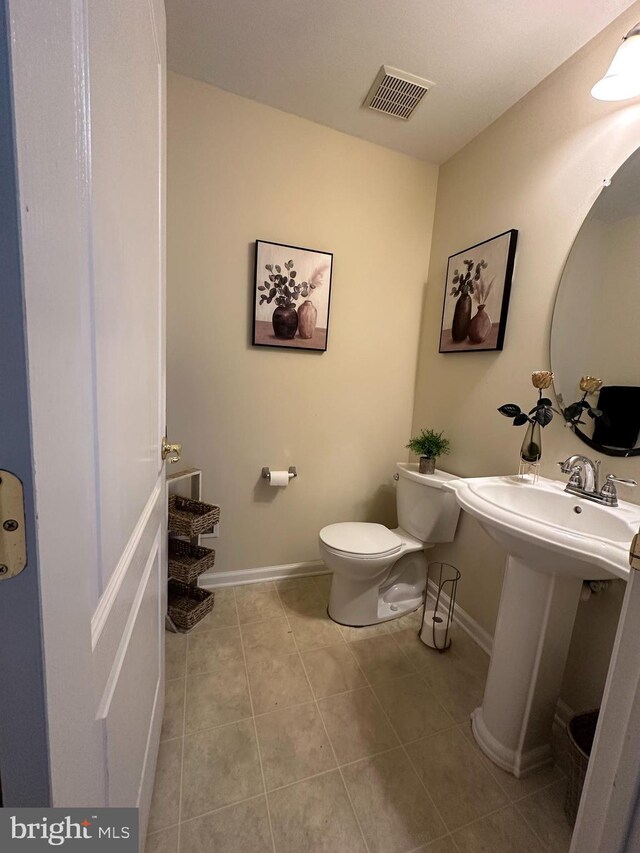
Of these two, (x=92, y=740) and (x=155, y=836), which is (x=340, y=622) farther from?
(x=92, y=740)

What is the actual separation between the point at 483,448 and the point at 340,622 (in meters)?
1.11

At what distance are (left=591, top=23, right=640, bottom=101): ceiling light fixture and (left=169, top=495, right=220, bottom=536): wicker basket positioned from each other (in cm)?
210

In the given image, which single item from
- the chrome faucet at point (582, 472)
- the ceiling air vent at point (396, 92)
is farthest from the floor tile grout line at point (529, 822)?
the ceiling air vent at point (396, 92)

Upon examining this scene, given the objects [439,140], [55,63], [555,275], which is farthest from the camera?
[439,140]

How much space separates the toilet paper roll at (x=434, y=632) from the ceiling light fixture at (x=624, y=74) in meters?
2.05

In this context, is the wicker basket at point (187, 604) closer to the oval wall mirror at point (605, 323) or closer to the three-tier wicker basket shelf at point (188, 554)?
the three-tier wicker basket shelf at point (188, 554)

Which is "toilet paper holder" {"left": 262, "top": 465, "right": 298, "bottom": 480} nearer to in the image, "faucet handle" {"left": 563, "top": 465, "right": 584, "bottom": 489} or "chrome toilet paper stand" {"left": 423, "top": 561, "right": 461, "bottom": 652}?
"chrome toilet paper stand" {"left": 423, "top": 561, "right": 461, "bottom": 652}

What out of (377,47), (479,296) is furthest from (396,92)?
(479,296)

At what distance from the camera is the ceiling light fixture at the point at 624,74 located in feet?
3.06

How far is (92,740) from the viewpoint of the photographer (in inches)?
15.7

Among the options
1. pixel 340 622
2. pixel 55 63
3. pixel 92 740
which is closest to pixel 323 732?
pixel 340 622

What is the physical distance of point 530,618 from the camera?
1.01 meters

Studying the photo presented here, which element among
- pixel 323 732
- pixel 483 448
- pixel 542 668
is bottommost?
pixel 323 732

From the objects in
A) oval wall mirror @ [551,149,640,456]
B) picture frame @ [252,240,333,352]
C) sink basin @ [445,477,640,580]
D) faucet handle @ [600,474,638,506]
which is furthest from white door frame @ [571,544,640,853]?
picture frame @ [252,240,333,352]
